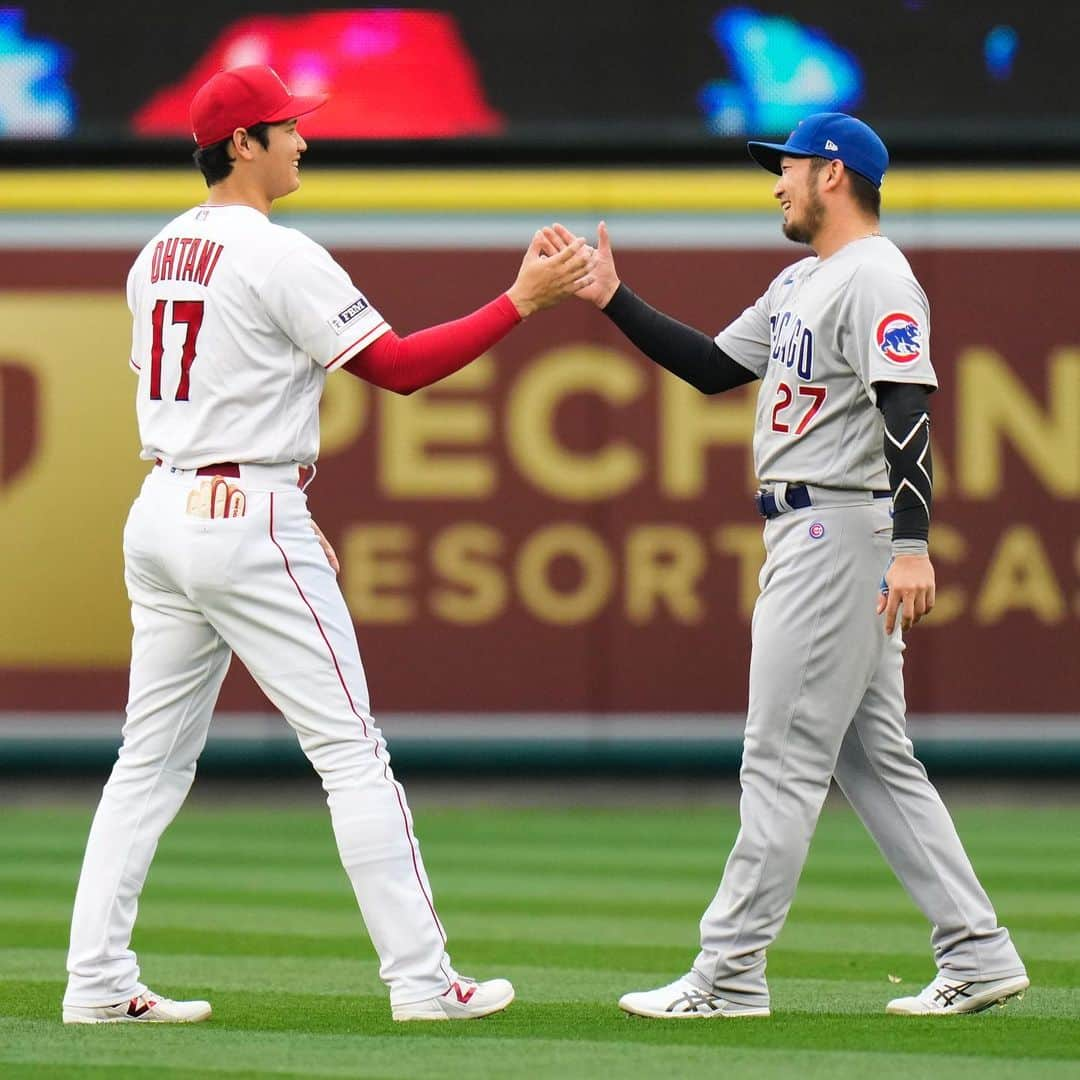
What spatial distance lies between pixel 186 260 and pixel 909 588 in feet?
5.82

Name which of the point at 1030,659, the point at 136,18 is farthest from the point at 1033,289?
the point at 136,18

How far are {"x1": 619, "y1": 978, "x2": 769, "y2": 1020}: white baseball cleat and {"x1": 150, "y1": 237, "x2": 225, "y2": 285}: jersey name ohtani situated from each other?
194 cm

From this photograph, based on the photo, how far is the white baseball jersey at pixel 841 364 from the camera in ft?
17.1

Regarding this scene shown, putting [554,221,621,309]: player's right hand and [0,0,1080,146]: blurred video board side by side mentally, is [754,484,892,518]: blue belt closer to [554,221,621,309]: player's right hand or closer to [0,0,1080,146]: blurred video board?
[554,221,621,309]: player's right hand

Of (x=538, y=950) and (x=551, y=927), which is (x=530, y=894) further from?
(x=538, y=950)

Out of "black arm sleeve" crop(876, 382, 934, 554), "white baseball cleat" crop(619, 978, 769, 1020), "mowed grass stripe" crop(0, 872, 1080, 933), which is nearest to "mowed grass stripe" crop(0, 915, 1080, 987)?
"mowed grass stripe" crop(0, 872, 1080, 933)

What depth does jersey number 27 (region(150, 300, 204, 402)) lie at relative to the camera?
5168 mm

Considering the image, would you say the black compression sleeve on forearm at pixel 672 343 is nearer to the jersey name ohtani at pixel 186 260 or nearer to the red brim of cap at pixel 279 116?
the red brim of cap at pixel 279 116

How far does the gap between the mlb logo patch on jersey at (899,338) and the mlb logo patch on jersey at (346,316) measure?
3.80 ft

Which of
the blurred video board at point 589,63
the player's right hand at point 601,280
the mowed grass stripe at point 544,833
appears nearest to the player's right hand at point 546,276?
the player's right hand at point 601,280

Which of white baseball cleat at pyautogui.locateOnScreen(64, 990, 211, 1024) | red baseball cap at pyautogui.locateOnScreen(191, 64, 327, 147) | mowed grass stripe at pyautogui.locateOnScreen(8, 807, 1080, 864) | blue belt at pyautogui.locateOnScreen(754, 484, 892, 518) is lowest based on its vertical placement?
mowed grass stripe at pyautogui.locateOnScreen(8, 807, 1080, 864)

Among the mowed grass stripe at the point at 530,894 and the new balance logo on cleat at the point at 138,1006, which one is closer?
the new balance logo on cleat at the point at 138,1006

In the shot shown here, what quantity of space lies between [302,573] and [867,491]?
1.32 m

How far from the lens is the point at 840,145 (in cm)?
550
